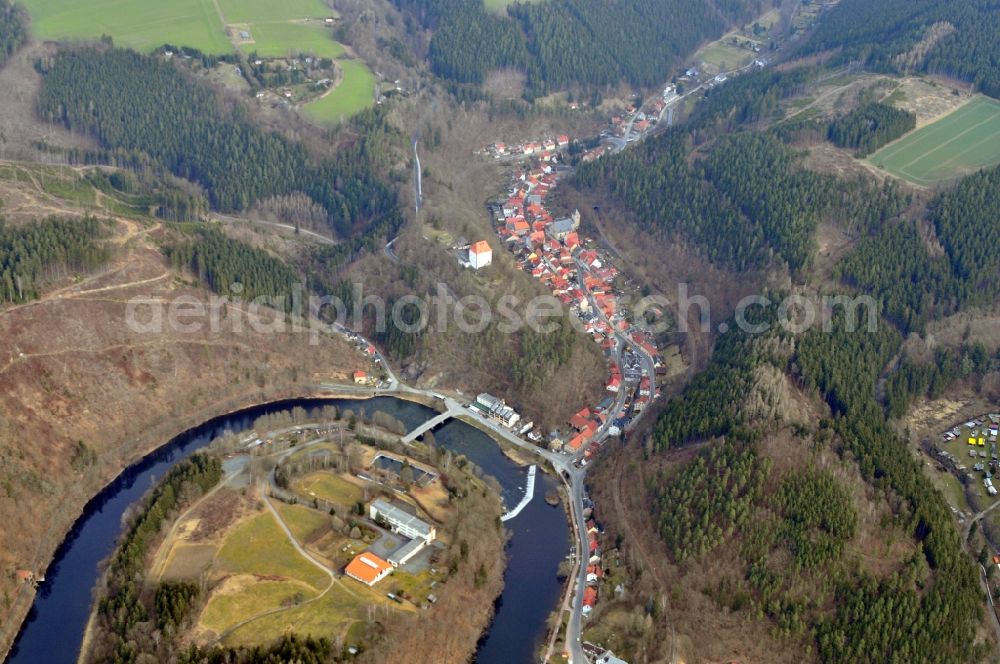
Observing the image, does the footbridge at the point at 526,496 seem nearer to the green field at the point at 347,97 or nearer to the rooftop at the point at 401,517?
the rooftop at the point at 401,517

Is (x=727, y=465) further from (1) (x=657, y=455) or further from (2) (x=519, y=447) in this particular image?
(2) (x=519, y=447)

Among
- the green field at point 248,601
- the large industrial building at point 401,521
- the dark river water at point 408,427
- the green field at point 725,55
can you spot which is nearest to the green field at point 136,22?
the green field at point 725,55

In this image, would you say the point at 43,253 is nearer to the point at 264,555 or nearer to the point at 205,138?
the point at 264,555

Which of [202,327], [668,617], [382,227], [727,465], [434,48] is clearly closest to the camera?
[668,617]

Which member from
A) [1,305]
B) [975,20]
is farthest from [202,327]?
[975,20]

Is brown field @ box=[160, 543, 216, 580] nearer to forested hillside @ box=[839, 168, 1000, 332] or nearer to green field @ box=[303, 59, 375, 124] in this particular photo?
forested hillside @ box=[839, 168, 1000, 332]

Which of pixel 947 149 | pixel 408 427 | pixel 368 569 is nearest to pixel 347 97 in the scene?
pixel 408 427
